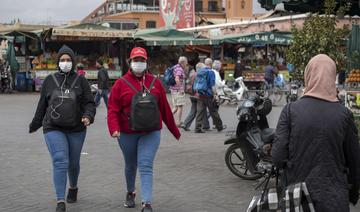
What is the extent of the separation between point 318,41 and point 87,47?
22064 millimetres

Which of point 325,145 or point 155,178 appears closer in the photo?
point 325,145

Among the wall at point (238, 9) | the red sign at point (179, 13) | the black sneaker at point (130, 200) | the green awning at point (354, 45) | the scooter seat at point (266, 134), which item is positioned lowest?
the black sneaker at point (130, 200)

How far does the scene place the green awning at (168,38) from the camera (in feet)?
87.2

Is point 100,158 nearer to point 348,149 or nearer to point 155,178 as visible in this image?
point 155,178

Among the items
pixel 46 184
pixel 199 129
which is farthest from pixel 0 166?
pixel 199 129

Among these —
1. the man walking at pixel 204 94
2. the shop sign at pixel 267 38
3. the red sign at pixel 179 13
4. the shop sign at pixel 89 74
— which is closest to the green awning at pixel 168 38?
the shop sign at pixel 267 38

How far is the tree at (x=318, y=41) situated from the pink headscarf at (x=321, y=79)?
13.8 feet

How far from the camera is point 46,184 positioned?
7.69m

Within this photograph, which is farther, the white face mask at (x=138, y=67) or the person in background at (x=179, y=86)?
the person in background at (x=179, y=86)

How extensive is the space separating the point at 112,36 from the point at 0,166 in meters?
18.3

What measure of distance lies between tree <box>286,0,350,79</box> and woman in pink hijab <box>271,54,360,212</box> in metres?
4.23

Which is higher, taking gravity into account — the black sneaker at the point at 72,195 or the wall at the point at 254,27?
the wall at the point at 254,27

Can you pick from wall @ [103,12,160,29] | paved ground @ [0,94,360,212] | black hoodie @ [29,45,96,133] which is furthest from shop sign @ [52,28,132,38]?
wall @ [103,12,160,29]

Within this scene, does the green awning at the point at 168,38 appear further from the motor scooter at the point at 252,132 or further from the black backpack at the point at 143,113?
the black backpack at the point at 143,113
